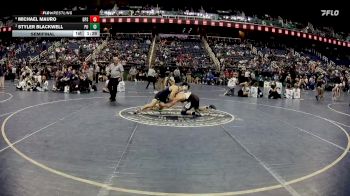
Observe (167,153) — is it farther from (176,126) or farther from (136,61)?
(136,61)

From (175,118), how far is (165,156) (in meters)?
4.27

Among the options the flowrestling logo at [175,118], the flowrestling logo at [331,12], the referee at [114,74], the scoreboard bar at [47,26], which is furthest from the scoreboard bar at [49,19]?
the flowrestling logo at [331,12]

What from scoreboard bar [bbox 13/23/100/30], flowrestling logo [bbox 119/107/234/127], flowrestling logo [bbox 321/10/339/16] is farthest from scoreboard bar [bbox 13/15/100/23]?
flowrestling logo [bbox 321/10/339/16]

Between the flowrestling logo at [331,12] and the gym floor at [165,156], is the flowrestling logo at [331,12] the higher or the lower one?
the higher one

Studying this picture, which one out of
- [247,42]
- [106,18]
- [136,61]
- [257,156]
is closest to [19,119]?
[257,156]

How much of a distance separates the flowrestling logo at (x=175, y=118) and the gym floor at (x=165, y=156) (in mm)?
356

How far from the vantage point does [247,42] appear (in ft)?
137

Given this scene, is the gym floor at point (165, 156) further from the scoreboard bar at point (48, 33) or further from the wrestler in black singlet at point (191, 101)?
the scoreboard bar at point (48, 33)

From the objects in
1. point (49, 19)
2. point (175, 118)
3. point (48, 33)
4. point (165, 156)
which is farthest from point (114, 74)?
point (165, 156)

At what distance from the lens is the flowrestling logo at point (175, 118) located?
34.4 feet

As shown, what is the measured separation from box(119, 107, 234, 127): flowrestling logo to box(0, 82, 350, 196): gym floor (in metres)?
0.36

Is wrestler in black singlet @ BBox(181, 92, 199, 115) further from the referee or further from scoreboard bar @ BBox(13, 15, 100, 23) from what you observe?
scoreboard bar @ BBox(13, 15, 100, 23)

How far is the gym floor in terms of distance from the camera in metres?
5.61

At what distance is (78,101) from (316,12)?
3812 cm
